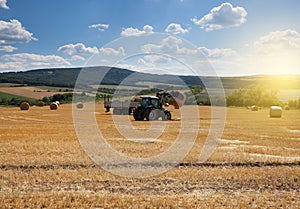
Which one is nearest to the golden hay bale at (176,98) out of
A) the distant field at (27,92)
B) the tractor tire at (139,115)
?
the tractor tire at (139,115)

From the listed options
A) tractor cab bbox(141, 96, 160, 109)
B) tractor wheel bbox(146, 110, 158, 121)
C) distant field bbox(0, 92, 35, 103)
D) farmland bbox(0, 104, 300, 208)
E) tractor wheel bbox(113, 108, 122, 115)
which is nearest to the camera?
farmland bbox(0, 104, 300, 208)

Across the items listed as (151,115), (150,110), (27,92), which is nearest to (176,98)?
(150,110)

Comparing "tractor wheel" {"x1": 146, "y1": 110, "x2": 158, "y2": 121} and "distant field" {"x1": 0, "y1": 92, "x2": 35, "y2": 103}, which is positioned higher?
"distant field" {"x1": 0, "y1": 92, "x2": 35, "y2": 103}

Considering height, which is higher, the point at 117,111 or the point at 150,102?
the point at 150,102

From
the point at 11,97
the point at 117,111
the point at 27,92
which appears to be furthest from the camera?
the point at 27,92

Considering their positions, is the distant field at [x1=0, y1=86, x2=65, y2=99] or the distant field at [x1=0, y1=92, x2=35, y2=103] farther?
the distant field at [x1=0, y1=86, x2=65, y2=99]

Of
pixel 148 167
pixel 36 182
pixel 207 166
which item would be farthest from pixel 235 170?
pixel 36 182

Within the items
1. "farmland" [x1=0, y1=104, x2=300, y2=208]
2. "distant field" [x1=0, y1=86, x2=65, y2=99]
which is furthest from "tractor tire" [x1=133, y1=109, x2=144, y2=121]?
"distant field" [x1=0, y1=86, x2=65, y2=99]

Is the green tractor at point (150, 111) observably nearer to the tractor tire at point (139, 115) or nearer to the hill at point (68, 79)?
the tractor tire at point (139, 115)

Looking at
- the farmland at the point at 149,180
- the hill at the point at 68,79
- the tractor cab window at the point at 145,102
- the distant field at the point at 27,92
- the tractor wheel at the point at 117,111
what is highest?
the hill at the point at 68,79

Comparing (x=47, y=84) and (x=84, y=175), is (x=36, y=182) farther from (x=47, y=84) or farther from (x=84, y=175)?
(x=47, y=84)

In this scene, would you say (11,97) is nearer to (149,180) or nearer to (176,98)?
(176,98)

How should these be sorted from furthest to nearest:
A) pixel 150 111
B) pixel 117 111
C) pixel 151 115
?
pixel 117 111
pixel 150 111
pixel 151 115

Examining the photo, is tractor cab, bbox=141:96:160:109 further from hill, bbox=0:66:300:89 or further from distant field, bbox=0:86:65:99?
distant field, bbox=0:86:65:99
